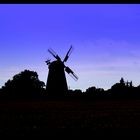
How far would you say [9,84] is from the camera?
11156 centimetres

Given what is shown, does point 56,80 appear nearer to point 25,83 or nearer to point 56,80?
point 56,80

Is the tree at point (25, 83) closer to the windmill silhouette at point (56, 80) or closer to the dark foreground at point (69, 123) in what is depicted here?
the windmill silhouette at point (56, 80)

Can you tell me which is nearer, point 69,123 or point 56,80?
point 69,123

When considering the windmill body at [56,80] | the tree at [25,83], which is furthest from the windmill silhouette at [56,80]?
the tree at [25,83]

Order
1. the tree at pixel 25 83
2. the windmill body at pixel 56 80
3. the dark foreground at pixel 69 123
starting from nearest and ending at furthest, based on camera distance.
Result: the dark foreground at pixel 69 123 < the windmill body at pixel 56 80 < the tree at pixel 25 83

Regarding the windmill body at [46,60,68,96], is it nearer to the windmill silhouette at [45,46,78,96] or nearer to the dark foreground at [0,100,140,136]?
the windmill silhouette at [45,46,78,96]

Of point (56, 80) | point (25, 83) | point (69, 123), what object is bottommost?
point (69, 123)

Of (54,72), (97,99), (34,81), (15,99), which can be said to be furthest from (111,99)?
(34,81)

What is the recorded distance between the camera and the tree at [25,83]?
101000 mm

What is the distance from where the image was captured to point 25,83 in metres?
105

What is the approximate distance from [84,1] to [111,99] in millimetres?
61214

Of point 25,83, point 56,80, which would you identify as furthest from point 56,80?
point 25,83

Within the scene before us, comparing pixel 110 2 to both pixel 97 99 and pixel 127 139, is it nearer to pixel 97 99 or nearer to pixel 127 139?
pixel 127 139

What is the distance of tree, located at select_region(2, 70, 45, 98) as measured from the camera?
101 metres
